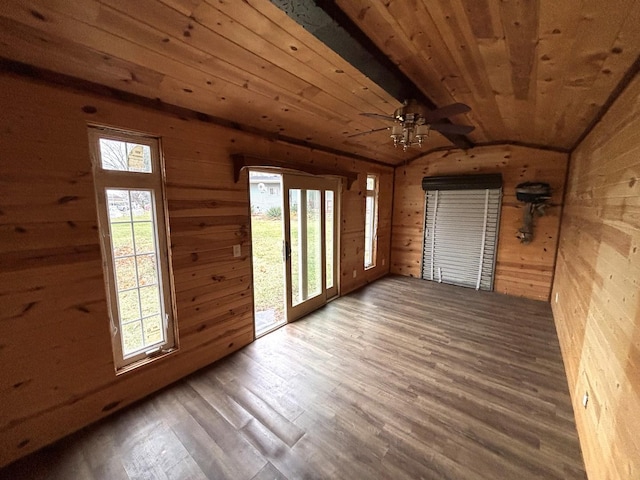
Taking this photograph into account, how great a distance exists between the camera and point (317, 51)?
1.70 meters

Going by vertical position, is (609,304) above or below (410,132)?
below

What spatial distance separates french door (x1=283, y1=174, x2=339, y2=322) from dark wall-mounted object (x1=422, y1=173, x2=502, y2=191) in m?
2.10

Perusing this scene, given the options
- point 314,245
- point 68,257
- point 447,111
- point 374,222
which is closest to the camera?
point 68,257

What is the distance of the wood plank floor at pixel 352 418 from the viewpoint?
158cm

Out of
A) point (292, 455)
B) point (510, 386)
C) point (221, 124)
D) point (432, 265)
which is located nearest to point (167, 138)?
point (221, 124)

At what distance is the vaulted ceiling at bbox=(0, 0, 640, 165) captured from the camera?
1264 millimetres

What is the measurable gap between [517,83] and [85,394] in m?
3.96

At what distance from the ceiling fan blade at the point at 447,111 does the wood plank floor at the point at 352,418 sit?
2193 mm

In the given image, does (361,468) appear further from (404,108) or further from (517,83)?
(517,83)

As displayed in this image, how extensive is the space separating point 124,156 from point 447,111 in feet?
7.83

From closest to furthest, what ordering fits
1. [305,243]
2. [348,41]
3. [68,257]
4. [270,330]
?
1. [348,41]
2. [68,257]
3. [270,330]
4. [305,243]

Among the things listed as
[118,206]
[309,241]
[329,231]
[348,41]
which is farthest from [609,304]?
[118,206]

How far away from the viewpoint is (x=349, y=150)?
3.97 m

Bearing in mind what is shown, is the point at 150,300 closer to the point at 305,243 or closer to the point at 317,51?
the point at 305,243
